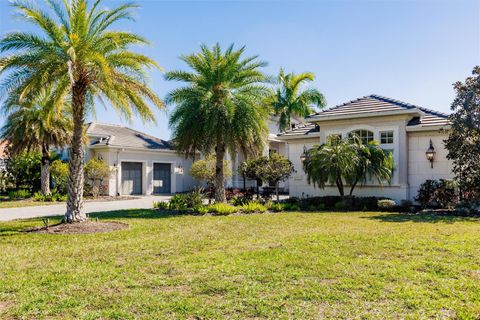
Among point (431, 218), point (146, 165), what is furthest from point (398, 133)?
point (146, 165)

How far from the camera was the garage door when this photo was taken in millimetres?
29328

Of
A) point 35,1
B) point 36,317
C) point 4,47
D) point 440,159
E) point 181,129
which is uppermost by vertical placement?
point 35,1

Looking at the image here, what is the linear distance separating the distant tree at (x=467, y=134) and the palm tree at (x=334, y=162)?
3.85m

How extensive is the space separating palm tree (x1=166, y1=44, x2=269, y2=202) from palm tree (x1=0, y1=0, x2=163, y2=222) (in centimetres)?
389

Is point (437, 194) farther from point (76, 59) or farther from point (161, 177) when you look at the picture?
point (161, 177)

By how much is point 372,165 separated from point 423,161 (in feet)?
7.84

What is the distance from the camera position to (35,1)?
1136cm

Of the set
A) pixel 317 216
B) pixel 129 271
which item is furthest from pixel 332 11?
pixel 129 271

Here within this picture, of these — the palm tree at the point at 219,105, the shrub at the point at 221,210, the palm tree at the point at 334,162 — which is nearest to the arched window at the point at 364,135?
the palm tree at the point at 334,162

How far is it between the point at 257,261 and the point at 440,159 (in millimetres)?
13434

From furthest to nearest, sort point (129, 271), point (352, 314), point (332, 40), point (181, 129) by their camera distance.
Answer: point (181, 129)
point (332, 40)
point (129, 271)
point (352, 314)

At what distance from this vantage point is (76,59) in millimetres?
11578

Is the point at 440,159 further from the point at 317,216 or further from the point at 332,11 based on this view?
the point at 332,11

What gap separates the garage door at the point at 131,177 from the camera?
2933cm
